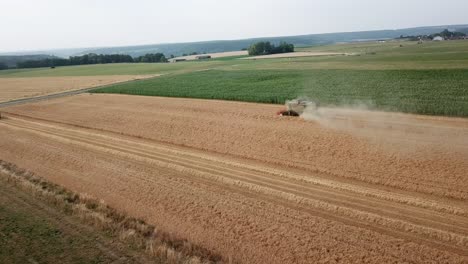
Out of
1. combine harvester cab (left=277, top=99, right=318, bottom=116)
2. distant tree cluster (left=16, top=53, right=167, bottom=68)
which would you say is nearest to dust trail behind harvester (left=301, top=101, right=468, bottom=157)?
combine harvester cab (left=277, top=99, right=318, bottom=116)

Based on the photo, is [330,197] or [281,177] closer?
[330,197]

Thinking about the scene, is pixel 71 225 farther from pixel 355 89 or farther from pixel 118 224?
pixel 355 89

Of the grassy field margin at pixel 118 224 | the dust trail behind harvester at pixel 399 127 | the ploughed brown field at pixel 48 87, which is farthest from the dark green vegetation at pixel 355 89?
the grassy field margin at pixel 118 224

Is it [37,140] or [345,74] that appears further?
[345,74]

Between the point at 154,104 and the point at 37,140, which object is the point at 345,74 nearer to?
the point at 154,104

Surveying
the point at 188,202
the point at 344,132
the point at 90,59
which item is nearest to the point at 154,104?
the point at 344,132

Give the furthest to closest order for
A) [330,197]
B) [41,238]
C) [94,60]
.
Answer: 1. [94,60]
2. [330,197]
3. [41,238]

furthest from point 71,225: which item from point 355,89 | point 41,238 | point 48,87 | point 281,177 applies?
point 48,87
